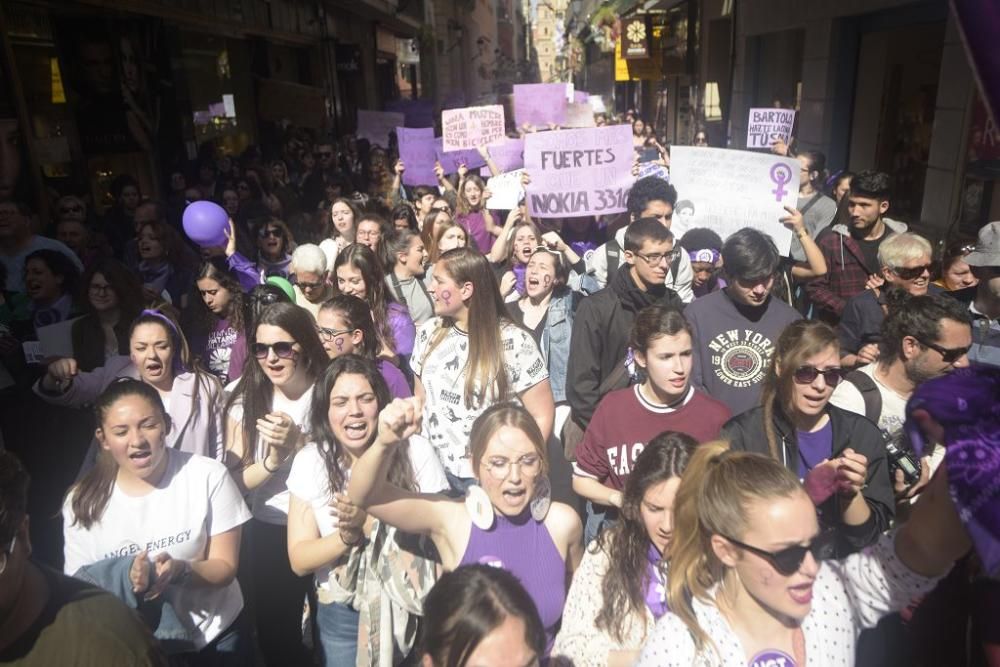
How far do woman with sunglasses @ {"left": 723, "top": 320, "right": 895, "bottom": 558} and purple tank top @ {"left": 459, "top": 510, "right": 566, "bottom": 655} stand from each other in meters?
0.80

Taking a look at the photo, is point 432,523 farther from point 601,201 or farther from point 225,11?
point 225,11

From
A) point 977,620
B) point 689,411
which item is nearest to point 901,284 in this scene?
point 689,411

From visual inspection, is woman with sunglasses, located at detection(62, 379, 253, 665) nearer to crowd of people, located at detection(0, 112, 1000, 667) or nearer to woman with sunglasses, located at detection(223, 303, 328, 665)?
crowd of people, located at detection(0, 112, 1000, 667)

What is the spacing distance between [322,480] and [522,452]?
32.6 inches

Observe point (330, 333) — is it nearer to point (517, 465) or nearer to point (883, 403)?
point (517, 465)

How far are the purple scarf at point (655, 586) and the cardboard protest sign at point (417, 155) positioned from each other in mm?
7539

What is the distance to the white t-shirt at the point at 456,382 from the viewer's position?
11.2 ft

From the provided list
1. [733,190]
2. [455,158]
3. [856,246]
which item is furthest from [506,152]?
[856,246]

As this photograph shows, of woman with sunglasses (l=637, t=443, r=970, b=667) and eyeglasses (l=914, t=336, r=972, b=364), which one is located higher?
eyeglasses (l=914, t=336, r=972, b=364)

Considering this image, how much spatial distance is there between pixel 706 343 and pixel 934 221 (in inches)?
207

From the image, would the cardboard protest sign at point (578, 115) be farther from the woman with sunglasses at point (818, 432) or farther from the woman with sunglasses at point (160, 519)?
the woman with sunglasses at point (160, 519)

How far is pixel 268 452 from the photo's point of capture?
10.3 feet

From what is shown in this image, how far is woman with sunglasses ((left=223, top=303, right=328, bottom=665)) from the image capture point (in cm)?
317

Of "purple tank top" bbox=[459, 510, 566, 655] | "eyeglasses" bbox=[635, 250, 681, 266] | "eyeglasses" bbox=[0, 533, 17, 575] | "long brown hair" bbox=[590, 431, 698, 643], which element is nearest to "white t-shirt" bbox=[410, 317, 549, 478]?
"eyeglasses" bbox=[635, 250, 681, 266]
